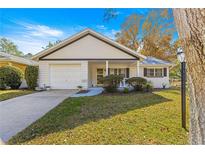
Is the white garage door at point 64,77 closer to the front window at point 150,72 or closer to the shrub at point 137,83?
the shrub at point 137,83

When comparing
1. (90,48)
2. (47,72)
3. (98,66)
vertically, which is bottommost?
(47,72)

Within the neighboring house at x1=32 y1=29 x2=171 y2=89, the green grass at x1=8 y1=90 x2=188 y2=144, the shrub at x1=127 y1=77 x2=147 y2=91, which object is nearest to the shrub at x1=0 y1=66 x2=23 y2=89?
the neighboring house at x1=32 y1=29 x2=171 y2=89

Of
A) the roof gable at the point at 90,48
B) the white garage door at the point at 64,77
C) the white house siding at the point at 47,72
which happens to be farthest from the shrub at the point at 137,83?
the white garage door at the point at 64,77

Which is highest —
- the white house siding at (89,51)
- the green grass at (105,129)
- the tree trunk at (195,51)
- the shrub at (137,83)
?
the white house siding at (89,51)

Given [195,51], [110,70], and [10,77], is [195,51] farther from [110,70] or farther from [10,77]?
[110,70]

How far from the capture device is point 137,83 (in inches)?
512

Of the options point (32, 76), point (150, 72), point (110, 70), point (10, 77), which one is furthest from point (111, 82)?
point (10, 77)

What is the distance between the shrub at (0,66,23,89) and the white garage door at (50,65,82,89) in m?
2.98

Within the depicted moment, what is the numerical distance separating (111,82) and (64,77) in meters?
4.57

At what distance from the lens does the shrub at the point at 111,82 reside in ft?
39.5

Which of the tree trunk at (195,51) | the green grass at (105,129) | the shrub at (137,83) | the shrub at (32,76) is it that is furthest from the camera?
the shrub at (32,76)

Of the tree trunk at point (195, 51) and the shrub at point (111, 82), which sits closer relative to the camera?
the tree trunk at point (195, 51)

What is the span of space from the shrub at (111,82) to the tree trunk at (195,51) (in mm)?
9649
